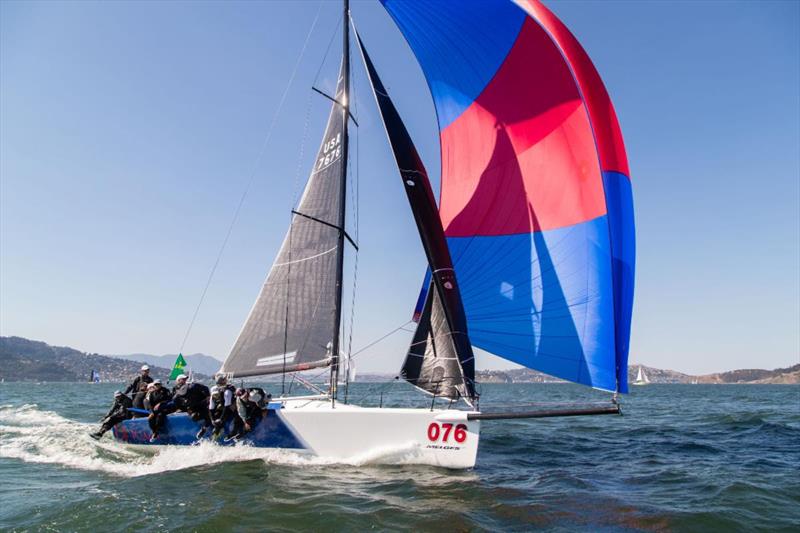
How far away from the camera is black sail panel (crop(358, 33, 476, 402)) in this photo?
9.00 m

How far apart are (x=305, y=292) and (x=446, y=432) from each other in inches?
173

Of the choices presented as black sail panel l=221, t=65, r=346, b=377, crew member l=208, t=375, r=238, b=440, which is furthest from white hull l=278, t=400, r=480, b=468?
black sail panel l=221, t=65, r=346, b=377

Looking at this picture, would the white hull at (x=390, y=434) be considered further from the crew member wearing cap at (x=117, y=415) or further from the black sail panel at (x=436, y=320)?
the crew member wearing cap at (x=117, y=415)

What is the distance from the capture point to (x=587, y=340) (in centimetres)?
871

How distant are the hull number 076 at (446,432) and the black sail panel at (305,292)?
2.86m

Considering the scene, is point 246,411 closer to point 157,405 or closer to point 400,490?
point 157,405

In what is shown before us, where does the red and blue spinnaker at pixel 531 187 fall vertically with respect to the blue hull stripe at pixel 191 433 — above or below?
above

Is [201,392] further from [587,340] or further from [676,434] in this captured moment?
[676,434]

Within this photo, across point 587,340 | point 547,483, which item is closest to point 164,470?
point 547,483

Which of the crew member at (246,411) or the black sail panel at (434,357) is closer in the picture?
the black sail panel at (434,357)

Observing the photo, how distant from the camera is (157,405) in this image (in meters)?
9.82

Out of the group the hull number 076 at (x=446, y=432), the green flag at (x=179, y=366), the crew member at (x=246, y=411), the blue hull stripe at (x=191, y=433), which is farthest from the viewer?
the green flag at (x=179, y=366)

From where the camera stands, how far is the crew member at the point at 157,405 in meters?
9.76

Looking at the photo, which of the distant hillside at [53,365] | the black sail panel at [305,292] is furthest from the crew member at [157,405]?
the distant hillside at [53,365]
